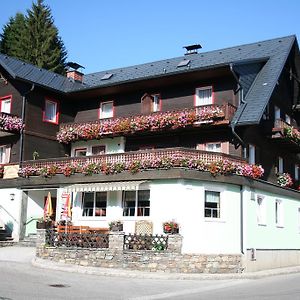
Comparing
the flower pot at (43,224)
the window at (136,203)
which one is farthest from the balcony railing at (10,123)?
the window at (136,203)

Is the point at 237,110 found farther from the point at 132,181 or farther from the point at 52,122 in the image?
the point at 52,122

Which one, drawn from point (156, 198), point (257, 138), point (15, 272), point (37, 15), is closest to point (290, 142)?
point (257, 138)

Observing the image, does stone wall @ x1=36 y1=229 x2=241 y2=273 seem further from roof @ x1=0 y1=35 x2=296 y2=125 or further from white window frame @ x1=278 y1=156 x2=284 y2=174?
white window frame @ x1=278 y1=156 x2=284 y2=174

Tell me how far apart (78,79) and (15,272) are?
20.4m

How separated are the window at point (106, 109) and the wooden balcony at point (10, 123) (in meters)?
5.20

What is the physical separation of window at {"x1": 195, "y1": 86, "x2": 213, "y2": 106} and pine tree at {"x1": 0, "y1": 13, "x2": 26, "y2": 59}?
32.6 m

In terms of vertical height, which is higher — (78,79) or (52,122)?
(78,79)

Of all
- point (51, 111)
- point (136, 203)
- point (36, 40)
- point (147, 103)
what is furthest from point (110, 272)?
point (36, 40)

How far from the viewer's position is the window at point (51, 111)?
32.6 m

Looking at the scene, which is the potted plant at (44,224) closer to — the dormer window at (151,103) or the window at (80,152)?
the window at (80,152)

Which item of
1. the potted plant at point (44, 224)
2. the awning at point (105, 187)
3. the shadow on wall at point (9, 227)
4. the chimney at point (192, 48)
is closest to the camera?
the potted plant at point (44, 224)

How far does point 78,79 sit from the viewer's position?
36938mm

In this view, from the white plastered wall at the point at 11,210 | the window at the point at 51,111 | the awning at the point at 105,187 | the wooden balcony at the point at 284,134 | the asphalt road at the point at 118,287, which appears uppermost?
the window at the point at 51,111

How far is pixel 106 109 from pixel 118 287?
58.0 feet
